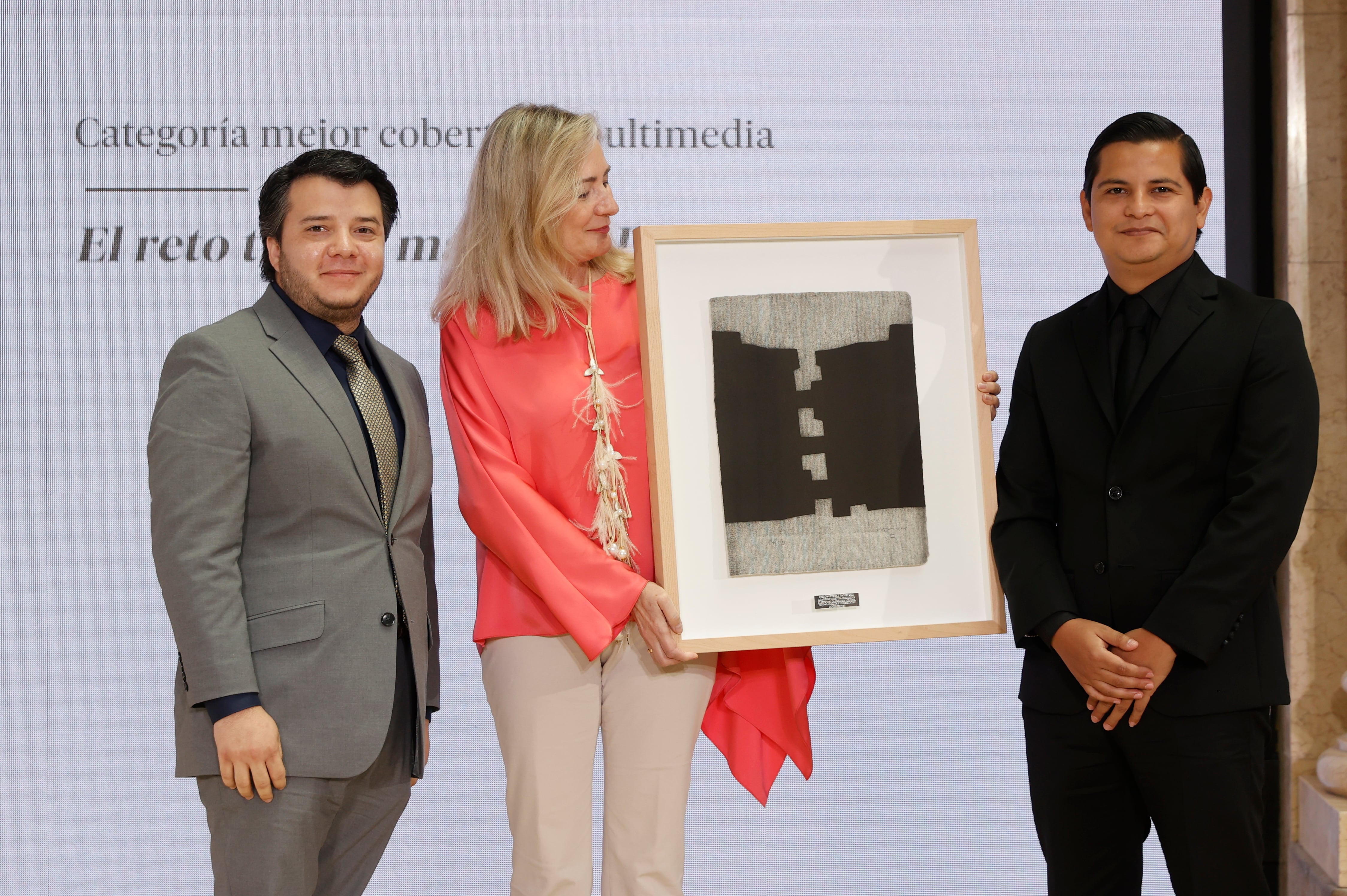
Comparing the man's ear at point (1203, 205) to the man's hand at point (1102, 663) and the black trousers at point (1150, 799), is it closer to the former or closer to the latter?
the man's hand at point (1102, 663)

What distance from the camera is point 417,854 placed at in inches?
108

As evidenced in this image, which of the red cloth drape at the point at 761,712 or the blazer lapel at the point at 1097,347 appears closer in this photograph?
the blazer lapel at the point at 1097,347

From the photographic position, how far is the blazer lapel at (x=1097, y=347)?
1.70 meters

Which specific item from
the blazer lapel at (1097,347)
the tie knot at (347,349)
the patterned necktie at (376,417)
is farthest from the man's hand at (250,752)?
the blazer lapel at (1097,347)

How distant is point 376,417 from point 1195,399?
52.1 inches

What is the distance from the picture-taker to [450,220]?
108 inches

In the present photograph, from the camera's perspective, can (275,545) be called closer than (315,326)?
Yes

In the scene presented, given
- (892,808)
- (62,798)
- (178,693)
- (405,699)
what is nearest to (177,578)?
(178,693)

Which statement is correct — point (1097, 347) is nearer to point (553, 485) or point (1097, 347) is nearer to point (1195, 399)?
point (1195, 399)

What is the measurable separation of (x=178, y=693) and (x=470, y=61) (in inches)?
71.8

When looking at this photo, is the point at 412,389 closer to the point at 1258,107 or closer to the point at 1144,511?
the point at 1144,511

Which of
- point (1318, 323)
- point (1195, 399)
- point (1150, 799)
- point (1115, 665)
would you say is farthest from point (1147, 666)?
point (1318, 323)

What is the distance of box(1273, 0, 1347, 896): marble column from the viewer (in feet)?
8.69

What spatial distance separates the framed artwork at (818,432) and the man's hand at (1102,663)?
0.15 meters
